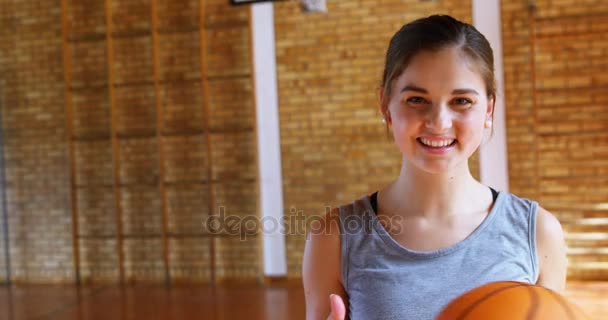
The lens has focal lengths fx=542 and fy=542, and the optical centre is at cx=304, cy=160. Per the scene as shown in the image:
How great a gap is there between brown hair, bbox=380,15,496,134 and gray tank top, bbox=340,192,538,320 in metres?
0.22

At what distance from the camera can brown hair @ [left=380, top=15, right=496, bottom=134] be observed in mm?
917

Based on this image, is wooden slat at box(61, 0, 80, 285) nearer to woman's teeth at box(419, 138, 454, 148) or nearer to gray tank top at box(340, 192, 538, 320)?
gray tank top at box(340, 192, 538, 320)

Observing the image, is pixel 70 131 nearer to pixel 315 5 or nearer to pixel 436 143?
pixel 315 5

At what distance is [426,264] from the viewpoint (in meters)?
0.90

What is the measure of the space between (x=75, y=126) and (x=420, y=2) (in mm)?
4167

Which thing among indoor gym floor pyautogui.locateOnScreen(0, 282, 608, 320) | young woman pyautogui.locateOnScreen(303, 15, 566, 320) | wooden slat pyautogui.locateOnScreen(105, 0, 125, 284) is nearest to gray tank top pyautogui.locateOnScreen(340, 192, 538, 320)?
young woman pyautogui.locateOnScreen(303, 15, 566, 320)

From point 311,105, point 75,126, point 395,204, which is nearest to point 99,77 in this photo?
point 75,126

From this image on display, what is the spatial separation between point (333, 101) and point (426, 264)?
16.1 ft

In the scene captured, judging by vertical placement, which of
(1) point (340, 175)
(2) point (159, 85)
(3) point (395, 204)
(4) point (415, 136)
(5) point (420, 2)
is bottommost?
(1) point (340, 175)

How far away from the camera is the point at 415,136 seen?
89cm

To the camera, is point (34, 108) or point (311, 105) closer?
point (311, 105)

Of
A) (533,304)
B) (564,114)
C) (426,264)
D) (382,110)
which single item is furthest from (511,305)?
(564,114)

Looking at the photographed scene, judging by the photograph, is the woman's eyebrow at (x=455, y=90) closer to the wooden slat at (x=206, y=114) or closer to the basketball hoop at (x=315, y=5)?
the basketball hoop at (x=315, y=5)

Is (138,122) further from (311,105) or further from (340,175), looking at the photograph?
(340,175)
